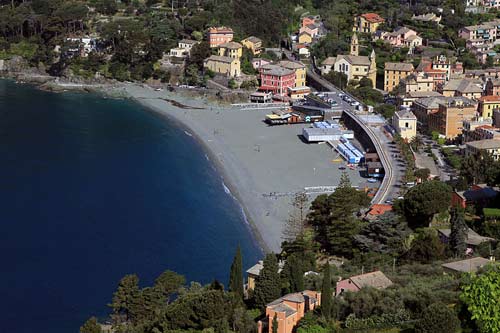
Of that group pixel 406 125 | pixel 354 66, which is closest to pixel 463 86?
pixel 406 125

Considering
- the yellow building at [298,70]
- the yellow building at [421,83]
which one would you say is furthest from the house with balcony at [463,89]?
the yellow building at [298,70]

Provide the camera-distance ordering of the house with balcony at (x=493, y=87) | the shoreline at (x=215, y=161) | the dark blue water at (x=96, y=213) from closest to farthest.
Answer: the dark blue water at (x=96, y=213), the shoreline at (x=215, y=161), the house with balcony at (x=493, y=87)

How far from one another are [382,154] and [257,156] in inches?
203

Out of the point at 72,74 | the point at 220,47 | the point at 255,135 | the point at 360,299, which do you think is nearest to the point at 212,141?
the point at 255,135

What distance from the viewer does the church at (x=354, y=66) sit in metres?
44.9

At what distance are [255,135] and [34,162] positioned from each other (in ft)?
32.5

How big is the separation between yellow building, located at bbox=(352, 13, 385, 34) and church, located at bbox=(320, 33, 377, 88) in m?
6.28

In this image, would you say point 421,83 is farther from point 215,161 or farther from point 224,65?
point 215,161

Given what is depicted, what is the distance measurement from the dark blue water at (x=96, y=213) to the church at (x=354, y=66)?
11075 mm

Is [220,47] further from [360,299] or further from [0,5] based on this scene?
[360,299]

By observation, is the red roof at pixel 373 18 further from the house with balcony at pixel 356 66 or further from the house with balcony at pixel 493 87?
the house with balcony at pixel 493 87

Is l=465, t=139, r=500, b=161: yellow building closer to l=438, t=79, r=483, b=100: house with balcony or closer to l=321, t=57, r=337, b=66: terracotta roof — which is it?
l=438, t=79, r=483, b=100: house with balcony

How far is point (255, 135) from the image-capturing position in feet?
123

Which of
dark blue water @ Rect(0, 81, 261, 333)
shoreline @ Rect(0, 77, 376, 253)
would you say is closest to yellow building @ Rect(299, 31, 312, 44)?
shoreline @ Rect(0, 77, 376, 253)
